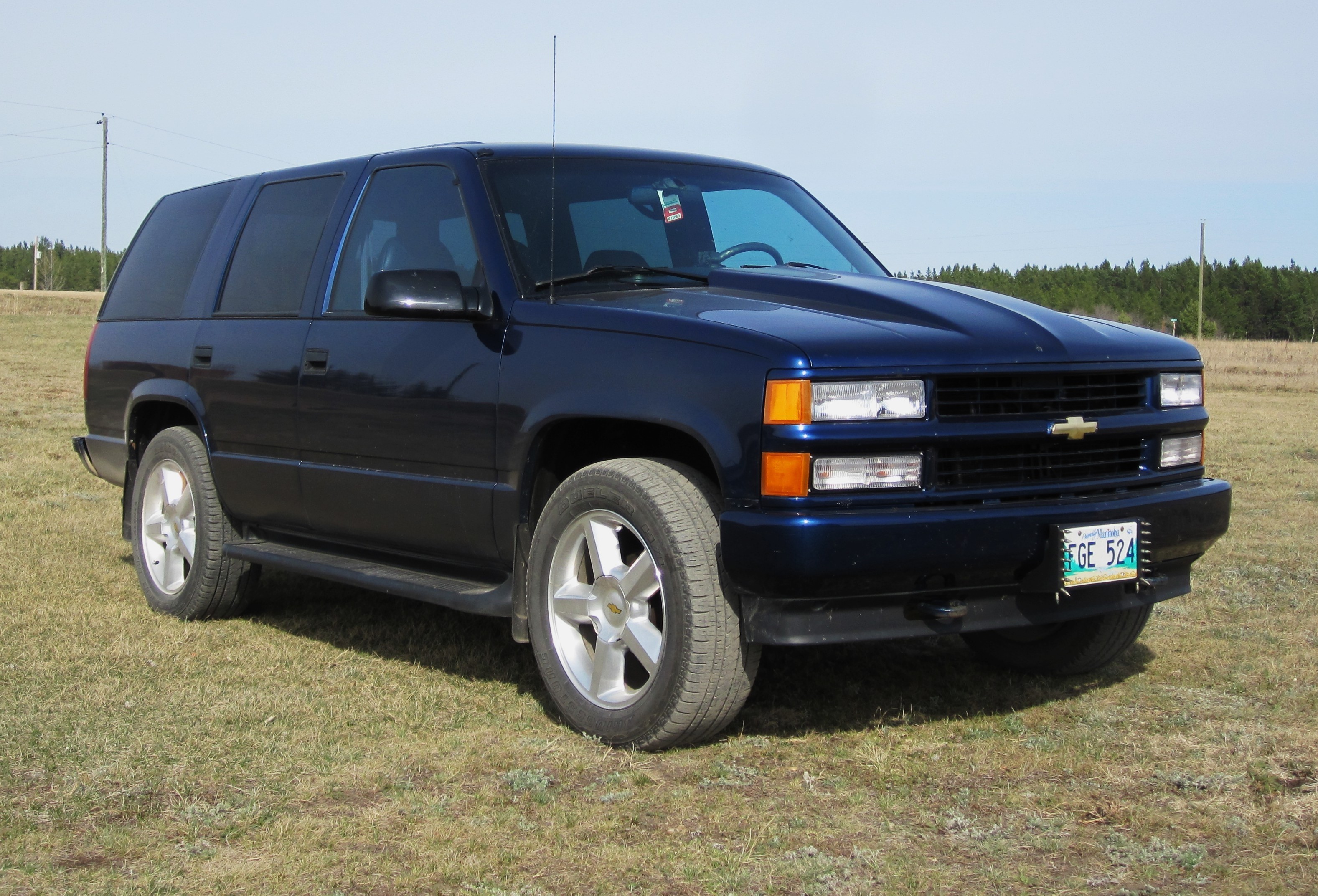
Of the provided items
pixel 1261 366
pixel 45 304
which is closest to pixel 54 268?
pixel 45 304

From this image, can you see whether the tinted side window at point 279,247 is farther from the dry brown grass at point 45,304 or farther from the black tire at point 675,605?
the dry brown grass at point 45,304

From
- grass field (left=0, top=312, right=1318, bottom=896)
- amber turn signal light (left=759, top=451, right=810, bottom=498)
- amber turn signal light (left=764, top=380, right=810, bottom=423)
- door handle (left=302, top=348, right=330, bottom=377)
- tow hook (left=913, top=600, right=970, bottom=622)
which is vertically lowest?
grass field (left=0, top=312, right=1318, bottom=896)

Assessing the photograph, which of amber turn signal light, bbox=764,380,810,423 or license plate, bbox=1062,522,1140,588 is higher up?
amber turn signal light, bbox=764,380,810,423

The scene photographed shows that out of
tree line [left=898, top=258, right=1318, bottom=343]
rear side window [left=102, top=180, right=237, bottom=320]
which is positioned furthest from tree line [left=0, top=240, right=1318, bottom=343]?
rear side window [left=102, top=180, right=237, bottom=320]

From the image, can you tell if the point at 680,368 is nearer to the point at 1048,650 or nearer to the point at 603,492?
the point at 603,492

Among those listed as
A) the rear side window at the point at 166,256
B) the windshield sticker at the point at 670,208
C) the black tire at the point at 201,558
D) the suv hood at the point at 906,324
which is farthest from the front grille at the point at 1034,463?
the rear side window at the point at 166,256

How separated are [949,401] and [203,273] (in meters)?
3.69

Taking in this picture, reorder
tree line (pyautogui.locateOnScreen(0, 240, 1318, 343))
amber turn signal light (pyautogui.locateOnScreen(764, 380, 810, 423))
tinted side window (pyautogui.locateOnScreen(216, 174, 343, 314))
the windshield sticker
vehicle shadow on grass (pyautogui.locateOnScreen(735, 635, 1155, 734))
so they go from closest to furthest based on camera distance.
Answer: amber turn signal light (pyautogui.locateOnScreen(764, 380, 810, 423)), vehicle shadow on grass (pyautogui.locateOnScreen(735, 635, 1155, 734)), the windshield sticker, tinted side window (pyautogui.locateOnScreen(216, 174, 343, 314)), tree line (pyautogui.locateOnScreen(0, 240, 1318, 343))

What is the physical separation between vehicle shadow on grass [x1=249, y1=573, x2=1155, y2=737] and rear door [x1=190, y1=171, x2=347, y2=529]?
2.15 feet

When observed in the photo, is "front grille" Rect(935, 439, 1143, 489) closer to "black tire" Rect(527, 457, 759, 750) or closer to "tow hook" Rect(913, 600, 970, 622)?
"tow hook" Rect(913, 600, 970, 622)

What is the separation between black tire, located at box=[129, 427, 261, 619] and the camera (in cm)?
571

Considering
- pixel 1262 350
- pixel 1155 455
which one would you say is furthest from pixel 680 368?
pixel 1262 350

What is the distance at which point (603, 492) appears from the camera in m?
3.90

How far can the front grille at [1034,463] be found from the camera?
361cm
